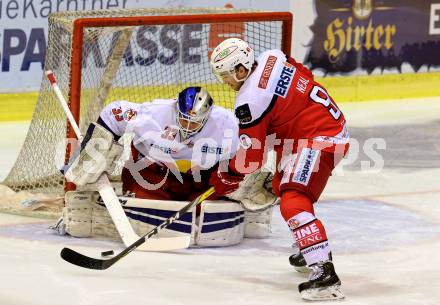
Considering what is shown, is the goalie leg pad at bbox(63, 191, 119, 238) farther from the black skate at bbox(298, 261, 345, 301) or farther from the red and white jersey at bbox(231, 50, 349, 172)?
the black skate at bbox(298, 261, 345, 301)

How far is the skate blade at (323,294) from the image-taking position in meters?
4.87

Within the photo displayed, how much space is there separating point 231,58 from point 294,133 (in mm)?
390

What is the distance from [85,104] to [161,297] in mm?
1804

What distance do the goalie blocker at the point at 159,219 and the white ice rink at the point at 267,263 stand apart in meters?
0.06

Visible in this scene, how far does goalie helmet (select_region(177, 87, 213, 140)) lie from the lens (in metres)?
5.50

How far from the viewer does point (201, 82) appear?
7.31m

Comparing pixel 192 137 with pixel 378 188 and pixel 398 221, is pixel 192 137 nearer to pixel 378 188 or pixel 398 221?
pixel 398 221

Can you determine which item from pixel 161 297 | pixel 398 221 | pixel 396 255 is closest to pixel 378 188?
pixel 398 221

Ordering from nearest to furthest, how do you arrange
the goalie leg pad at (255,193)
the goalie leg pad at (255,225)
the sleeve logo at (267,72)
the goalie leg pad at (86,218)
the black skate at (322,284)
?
the black skate at (322,284) → the sleeve logo at (267,72) → the goalie leg pad at (255,193) → the goalie leg pad at (86,218) → the goalie leg pad at (255,225)

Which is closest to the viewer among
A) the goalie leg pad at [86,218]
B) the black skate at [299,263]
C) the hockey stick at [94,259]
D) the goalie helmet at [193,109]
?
the hockey stick at [94,259]

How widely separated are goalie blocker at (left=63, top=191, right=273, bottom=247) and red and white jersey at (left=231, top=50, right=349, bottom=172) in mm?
632

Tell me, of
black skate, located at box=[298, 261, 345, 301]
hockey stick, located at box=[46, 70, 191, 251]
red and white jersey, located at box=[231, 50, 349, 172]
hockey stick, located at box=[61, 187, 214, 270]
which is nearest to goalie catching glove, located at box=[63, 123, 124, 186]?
hockey stick, located at box=[46, 70, 191, 251]

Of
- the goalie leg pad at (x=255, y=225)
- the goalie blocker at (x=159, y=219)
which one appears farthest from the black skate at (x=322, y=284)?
the goalie leg pad at (x=255, y=225)

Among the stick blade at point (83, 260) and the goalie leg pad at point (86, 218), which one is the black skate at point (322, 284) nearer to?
the stick blade at point (83, 260)
